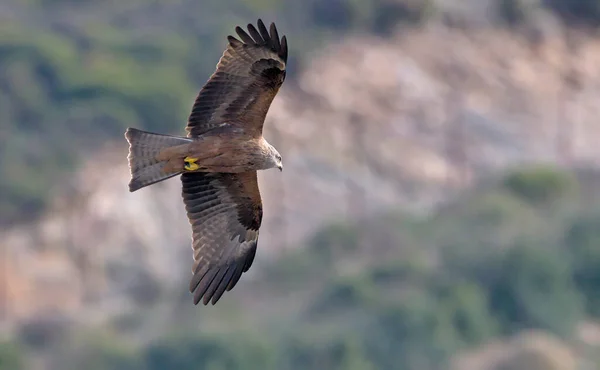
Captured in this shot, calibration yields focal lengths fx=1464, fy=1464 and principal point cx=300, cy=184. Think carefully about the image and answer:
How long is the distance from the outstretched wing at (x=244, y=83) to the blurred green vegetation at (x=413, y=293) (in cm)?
1684

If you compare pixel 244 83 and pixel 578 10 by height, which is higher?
pixel 578 10

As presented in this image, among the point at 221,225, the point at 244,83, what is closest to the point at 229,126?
the point at 244,83

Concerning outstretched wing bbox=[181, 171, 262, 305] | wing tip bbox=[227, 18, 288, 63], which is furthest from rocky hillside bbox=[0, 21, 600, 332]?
wing tip bbox=[227, 18, 288, 63]

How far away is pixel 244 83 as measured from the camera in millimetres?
10508

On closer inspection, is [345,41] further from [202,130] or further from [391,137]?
[202,130]

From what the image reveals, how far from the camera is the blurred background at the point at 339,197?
28109mm

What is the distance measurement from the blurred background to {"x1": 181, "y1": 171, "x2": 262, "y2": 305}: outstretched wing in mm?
15971

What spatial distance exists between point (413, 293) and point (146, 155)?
67.2 ft

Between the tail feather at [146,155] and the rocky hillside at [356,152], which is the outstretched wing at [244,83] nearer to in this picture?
the tail feather at [146,155]

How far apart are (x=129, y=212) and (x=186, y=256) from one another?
166 cm

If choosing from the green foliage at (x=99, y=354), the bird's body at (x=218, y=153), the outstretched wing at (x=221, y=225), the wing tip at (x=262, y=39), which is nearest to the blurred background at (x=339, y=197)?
the green foliage at (x=99, y=354)

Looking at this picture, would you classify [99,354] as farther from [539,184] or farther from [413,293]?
[539,184]

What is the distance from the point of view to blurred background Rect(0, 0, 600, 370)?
92.2 feet

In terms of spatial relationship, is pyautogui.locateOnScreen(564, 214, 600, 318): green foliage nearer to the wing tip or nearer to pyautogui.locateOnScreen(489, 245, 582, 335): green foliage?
pyautogui.locateOnScreen(489, 245, 582, 335): green foliage
